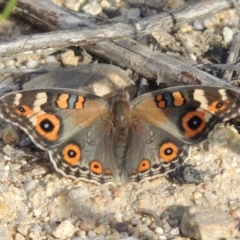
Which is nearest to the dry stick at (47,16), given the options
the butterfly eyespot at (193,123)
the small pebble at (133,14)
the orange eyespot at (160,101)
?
the small pebble at (133,14)

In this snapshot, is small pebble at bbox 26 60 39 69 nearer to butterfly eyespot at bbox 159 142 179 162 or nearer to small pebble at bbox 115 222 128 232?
butterfly eyespot at bbox 159 142 179 162

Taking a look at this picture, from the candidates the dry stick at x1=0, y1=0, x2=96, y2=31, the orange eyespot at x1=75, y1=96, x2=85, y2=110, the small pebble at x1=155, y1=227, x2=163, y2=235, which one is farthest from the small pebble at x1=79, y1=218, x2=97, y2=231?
the dry stick at x1=0, y1=0, x2=96, y2=31

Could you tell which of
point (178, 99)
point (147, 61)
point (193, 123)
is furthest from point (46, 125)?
point (147, 61)

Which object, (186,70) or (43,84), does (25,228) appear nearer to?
(43,84)

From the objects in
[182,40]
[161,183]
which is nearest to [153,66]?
[182,40]

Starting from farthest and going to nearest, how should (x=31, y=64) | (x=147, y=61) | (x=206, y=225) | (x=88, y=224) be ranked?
(x=31, y=64), (x=147, y=61), (x=88, y=224), (x=206, y=225)

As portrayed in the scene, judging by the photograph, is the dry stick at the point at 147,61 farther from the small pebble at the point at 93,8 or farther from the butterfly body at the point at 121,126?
the small pebble at the point at 93,8

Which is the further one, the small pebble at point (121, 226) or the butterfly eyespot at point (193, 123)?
the butterfly eyespot at point (193, 123)

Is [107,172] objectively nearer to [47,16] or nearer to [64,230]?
[64,230]
